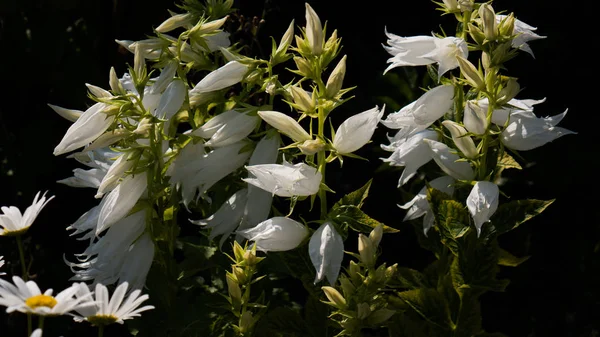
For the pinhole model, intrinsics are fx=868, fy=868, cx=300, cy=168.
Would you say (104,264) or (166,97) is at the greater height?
(166,97)

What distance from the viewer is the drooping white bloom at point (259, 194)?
140 cm

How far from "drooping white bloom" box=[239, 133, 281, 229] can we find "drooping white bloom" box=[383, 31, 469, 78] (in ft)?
0.78

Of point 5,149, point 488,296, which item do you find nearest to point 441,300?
point 488,296

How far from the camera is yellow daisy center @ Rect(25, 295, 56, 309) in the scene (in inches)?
41.7

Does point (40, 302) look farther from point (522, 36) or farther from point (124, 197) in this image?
point (522, 36)

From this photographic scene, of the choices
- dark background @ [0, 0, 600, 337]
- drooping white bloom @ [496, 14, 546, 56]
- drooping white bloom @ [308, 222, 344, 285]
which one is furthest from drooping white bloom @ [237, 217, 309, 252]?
dark background @ [0, 0, 600, 337]

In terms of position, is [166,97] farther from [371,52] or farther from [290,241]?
[371,52]

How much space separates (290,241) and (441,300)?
0.29 m

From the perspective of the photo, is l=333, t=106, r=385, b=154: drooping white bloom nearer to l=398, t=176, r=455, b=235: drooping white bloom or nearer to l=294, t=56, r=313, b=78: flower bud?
l=294, t=56, r=313, b=78: flower bud

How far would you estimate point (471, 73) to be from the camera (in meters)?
1.31

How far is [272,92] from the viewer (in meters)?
1.35

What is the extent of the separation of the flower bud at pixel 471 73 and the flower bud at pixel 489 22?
0.05 meters

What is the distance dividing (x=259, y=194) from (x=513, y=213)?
411 millimetres

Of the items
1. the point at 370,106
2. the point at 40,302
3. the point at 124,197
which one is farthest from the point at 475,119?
the point at 370,106
